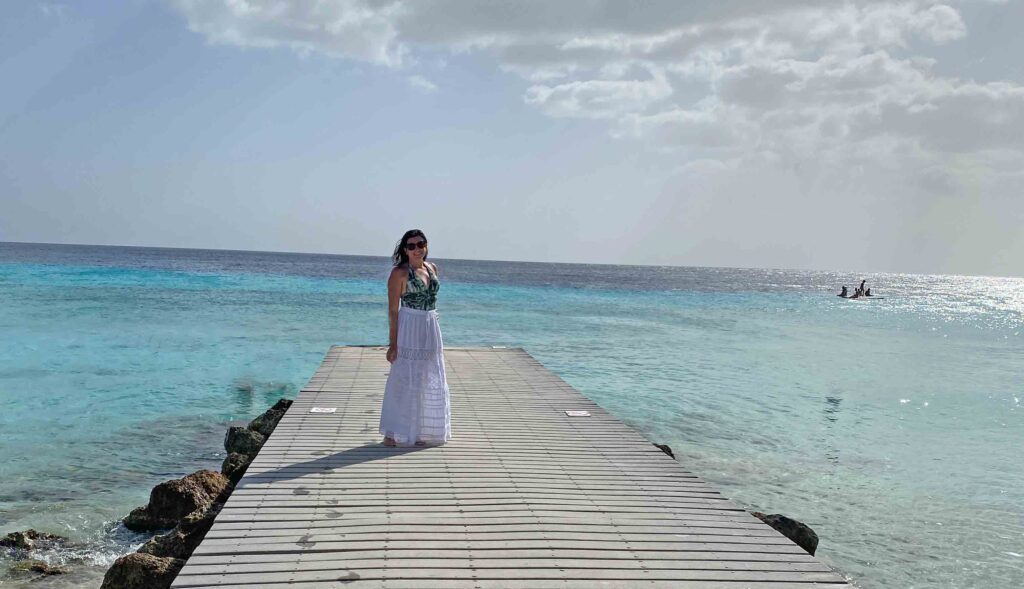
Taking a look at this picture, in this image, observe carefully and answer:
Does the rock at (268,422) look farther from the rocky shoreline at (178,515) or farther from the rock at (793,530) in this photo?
the rock at (793,530)

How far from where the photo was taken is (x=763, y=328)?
39.1 metres

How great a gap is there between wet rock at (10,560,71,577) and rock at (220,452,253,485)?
7.08 feet

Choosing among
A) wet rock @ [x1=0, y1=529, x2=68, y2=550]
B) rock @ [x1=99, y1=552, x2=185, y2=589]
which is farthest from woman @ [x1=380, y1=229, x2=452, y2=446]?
wet rock @ [x1=0, y1=529, x2=68, y2=550]

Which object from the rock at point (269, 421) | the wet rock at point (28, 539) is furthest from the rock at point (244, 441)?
the wet rock at point (28, 539)

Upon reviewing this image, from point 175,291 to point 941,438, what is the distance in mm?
47383

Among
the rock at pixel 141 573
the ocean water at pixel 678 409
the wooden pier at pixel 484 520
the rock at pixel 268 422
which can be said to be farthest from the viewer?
the rock at pixel 268 422

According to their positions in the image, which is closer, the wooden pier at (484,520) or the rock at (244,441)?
the wooden pier at (484,520)

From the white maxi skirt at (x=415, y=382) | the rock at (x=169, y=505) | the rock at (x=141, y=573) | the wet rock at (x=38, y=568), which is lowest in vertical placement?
the wet rock at (x=38, y=568)

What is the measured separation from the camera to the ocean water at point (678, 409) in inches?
371

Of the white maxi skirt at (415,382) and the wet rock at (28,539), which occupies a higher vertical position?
the white maxi skirt at (415,382)

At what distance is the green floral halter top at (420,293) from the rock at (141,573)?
3.14 m

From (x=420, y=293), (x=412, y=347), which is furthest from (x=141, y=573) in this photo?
(x=420, y=293)

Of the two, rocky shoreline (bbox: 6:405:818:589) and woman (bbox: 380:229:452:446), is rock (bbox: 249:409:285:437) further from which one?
woman (bbox: 380:229:452:446)

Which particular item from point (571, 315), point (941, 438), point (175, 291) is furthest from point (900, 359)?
point (175, 291)
